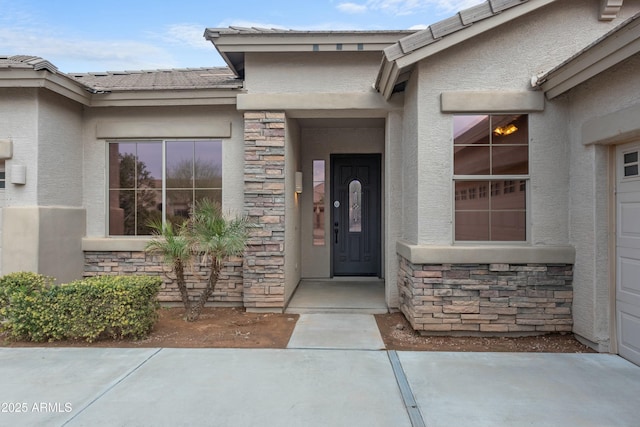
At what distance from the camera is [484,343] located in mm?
4867

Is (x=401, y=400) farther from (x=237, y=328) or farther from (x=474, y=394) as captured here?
(x=237, y=328)

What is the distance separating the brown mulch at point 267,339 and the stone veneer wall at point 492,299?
0.52 ft

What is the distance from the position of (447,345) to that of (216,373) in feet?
8.96

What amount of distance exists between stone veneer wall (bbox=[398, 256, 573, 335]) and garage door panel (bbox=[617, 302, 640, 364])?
637 millimetres

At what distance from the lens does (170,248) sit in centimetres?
533

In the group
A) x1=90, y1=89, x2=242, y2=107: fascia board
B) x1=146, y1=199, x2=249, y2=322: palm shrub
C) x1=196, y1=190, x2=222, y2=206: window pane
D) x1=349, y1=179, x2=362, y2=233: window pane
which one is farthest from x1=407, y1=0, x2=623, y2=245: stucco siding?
x1=349, y1=179, x2=362, y2=233: window pane

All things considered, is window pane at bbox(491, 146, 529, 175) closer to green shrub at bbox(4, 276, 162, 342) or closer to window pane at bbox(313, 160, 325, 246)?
window pane at bbox(313, 160, 325, 246)

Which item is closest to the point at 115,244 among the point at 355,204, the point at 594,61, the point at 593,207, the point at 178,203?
the point at 178,203

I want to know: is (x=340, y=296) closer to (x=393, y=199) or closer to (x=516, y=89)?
(x=393, y=199)

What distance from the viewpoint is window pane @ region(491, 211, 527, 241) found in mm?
5109

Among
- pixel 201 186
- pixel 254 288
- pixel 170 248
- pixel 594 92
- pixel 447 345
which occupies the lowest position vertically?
pixel 447 345

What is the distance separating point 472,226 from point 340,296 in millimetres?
2767

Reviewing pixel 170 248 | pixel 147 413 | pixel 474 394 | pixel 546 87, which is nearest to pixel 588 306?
pixel 474 394

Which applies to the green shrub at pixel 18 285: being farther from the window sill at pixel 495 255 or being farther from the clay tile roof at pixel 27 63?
the window sill at pixel 495 255
